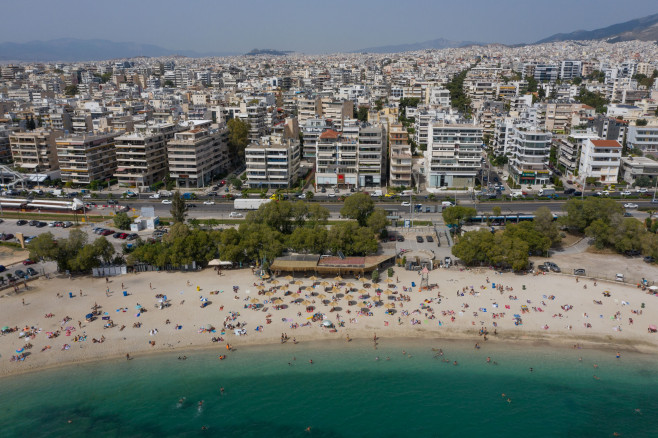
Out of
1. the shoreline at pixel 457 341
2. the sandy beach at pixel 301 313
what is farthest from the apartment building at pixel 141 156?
the shoreline at pixel 457 341

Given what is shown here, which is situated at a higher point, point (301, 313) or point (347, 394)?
point (301, 313)

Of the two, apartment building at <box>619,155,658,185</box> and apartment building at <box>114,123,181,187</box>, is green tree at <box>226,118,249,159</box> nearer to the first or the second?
apartment building at <box>114,123,181,187</box>

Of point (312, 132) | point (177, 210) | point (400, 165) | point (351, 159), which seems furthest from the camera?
point (312, 132)

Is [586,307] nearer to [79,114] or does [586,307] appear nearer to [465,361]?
[465,361]

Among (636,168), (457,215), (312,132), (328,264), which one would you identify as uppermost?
(312,132)

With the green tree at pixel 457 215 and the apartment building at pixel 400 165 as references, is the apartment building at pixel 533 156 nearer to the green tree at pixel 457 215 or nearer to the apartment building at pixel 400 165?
the apartment building at pixel 400 165

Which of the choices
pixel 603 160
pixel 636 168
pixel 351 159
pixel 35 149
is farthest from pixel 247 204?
pixel 636 168

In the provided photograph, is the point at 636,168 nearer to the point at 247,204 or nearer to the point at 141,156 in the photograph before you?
the point at 247,204
